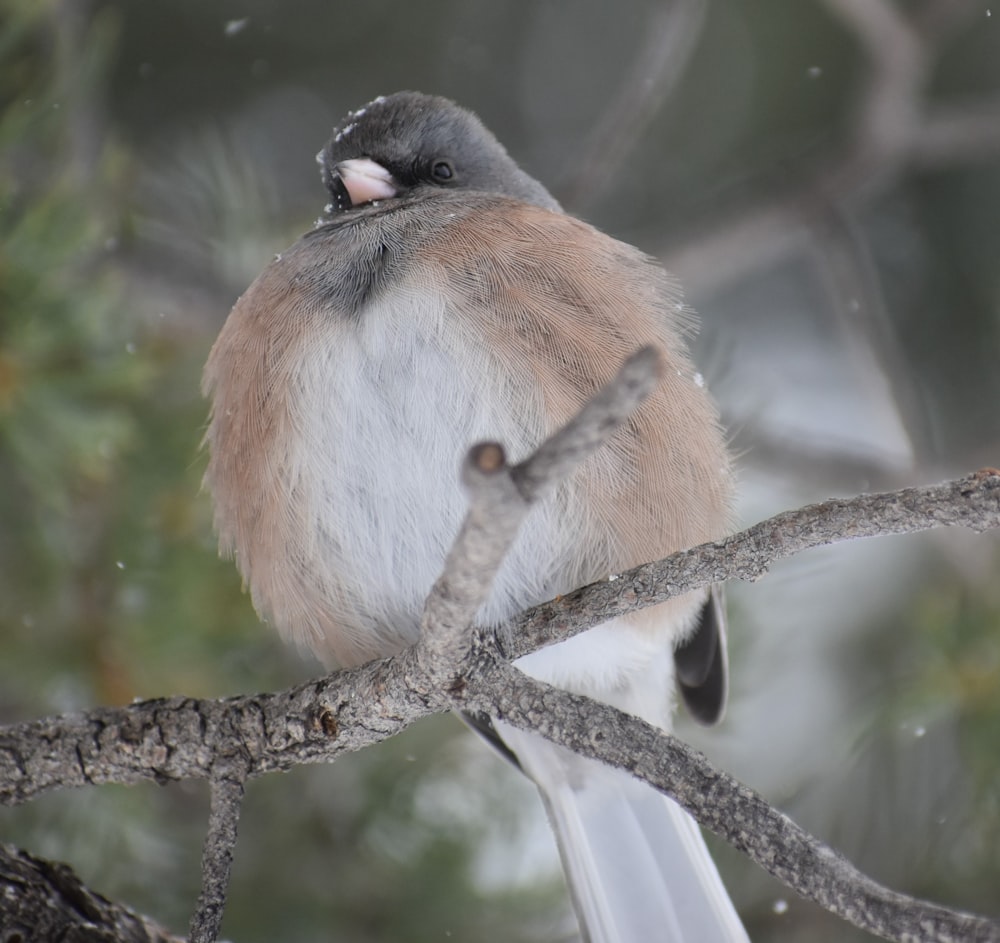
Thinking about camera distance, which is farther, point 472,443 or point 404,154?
point 404,154

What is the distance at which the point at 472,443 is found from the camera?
5.40ft

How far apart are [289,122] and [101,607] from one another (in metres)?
2.02

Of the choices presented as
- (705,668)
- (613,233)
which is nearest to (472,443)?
(705,668)

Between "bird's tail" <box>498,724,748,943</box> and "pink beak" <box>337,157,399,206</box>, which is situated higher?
"pink beak" <box>337,157,399,206</box>

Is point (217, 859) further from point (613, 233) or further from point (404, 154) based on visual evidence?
point (613, 233)

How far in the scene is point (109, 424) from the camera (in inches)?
74.3

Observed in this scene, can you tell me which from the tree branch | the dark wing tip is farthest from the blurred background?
the tree branch

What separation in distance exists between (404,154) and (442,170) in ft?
0.31

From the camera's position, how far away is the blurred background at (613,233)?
2082mm

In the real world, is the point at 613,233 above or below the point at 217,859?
above

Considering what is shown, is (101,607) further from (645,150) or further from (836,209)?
(645,150)

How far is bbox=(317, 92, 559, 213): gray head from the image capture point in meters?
2.16

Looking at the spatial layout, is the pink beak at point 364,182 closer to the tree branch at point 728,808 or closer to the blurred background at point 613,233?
the blurred background at point 613,233

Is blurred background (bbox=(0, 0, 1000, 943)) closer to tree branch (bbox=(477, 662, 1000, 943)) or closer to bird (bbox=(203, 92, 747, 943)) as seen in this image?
bird (bbox=(203, 92, 747, 943))
